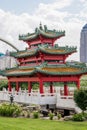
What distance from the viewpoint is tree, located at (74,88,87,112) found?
87.6 feet

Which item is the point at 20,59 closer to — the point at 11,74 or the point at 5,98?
the point at 11,74

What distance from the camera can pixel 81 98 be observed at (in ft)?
88.4

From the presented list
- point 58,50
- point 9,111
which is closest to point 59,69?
point 58,50

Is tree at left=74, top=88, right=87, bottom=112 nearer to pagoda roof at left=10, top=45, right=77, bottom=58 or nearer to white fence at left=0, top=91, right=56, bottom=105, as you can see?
white fence at left=0, top=91, right=56, bottom=105

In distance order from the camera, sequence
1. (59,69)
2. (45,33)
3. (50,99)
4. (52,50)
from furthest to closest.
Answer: (45,33), (52,50), (59,69), (50,99)

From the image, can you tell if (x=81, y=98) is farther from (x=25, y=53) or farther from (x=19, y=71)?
(x=25, y=53)

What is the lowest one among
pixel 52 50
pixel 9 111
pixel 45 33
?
pixel 9 111

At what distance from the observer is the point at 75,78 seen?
36.0 m

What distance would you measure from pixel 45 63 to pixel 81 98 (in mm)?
9088

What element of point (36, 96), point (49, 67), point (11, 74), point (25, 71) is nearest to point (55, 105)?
point (36, 96)

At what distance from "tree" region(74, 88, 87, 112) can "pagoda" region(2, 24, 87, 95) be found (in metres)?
7.25

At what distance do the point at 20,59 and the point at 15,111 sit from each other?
577 inches

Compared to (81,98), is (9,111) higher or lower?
lower

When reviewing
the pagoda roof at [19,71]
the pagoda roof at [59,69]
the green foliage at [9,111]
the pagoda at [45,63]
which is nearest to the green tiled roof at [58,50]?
the pagoda at [45,63]
